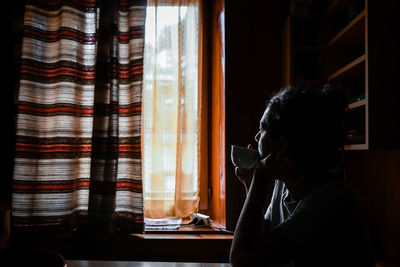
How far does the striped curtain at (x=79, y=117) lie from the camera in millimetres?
2092

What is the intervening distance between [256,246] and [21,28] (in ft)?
7.11

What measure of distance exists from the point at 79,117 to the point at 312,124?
160 centimetres

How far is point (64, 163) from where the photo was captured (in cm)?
213

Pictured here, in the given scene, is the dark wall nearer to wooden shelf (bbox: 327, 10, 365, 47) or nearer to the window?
the window

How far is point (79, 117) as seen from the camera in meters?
2.17

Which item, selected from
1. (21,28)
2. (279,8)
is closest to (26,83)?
(21,28)

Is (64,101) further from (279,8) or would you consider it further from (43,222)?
(279,8)

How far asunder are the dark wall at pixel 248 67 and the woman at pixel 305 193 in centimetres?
101

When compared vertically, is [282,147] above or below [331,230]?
above

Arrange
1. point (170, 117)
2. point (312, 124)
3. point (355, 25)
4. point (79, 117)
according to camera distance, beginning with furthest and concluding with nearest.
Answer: point (170, 117)
point (79, 117)
point (355, 25)
point (312, 124)

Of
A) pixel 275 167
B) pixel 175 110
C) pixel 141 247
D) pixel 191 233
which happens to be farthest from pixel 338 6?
pixel 141 247

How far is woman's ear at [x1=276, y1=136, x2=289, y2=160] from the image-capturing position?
1005mm

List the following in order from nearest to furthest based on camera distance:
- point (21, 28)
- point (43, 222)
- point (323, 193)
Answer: point (323, 193), point (43, 222), point (21, 28)

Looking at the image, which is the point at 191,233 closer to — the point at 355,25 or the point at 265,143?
the point at 265,143
